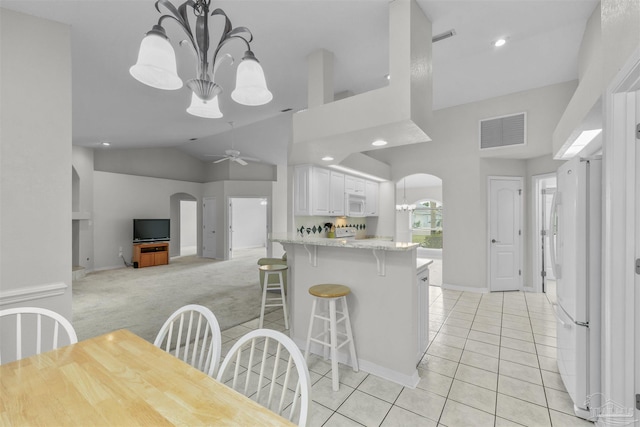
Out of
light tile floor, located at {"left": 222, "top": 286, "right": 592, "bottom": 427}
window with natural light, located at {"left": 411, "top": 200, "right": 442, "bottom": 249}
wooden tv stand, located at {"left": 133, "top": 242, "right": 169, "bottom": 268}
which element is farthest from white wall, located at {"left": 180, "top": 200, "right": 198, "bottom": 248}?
light tile floor, located at {"left": 222, "top": 286, "right": 592, "bottom": 427}

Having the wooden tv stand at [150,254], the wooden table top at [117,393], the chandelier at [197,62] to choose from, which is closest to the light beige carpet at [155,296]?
the wooden tv stand at [150,254]

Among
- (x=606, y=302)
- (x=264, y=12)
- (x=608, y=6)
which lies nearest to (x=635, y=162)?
(x=606, y=302)

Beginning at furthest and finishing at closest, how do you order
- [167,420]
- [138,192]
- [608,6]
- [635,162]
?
[138,192], [608,6], [635,162], [167,420]

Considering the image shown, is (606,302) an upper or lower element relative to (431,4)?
lower

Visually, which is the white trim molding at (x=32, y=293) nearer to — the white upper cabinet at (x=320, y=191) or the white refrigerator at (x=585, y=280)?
the white upper cabinet at (x=320, y=191)

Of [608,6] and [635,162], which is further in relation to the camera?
[608,6]

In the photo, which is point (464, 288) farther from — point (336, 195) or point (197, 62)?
point (197, 62)

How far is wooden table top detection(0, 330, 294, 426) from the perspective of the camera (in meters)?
0.89

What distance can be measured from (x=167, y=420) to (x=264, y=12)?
2.57 metres

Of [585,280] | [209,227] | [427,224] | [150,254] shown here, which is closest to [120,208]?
[150,254]

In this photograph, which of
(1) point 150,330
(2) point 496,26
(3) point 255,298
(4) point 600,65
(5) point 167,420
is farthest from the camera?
(3) point 255,298

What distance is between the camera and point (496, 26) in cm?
260

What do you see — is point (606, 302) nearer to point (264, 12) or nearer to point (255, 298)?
point (264, 12)

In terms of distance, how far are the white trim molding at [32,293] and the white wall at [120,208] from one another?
20.0ft
